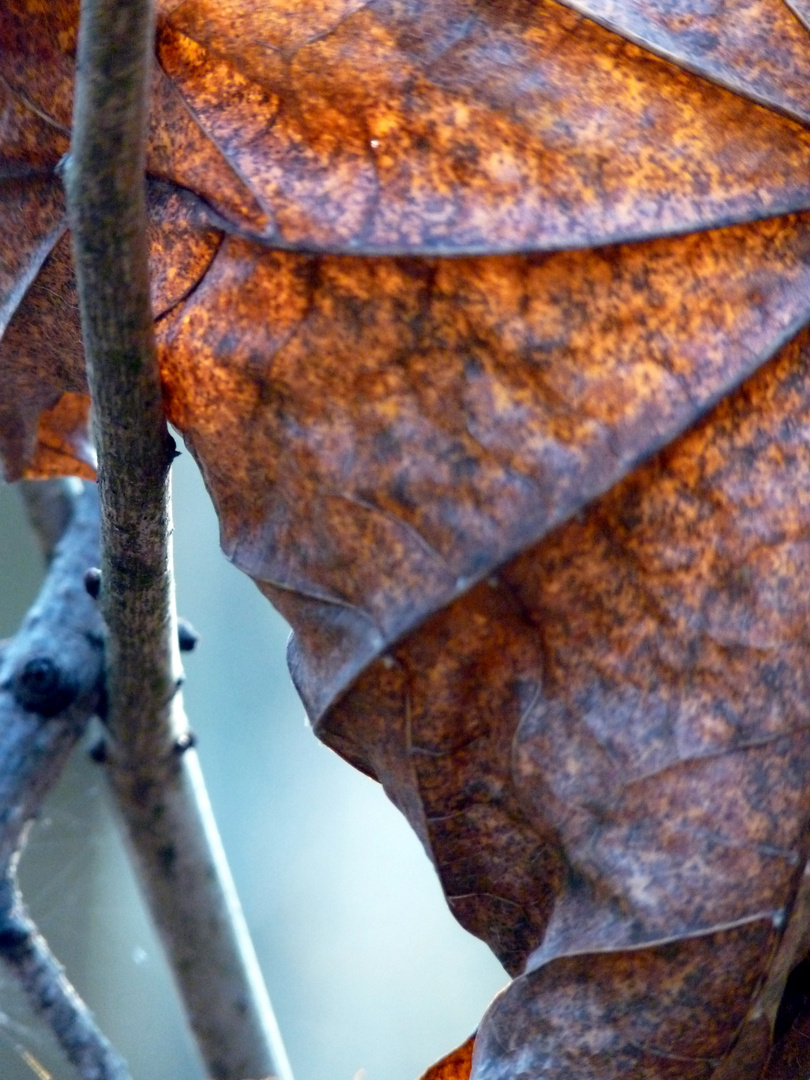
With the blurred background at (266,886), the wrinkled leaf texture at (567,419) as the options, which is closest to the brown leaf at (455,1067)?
the wrinkled leaf texture at (567,419)

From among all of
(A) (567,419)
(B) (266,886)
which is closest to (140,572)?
(A) (567,419)

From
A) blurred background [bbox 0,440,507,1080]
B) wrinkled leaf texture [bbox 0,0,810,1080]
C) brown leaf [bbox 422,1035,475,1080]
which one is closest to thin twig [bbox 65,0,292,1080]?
wrinkled leaf texture [bbox 0,0,810,1080]

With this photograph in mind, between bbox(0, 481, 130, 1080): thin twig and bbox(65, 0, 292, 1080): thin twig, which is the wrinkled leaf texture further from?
bbox(0, 481, 130, 1080): thin twig

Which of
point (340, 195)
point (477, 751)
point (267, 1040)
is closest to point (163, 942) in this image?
point (267, 1040)

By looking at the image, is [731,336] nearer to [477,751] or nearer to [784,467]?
[784,467]

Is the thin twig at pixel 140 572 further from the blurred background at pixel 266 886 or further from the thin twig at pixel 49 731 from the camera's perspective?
the blurred background at pixel 266 886
